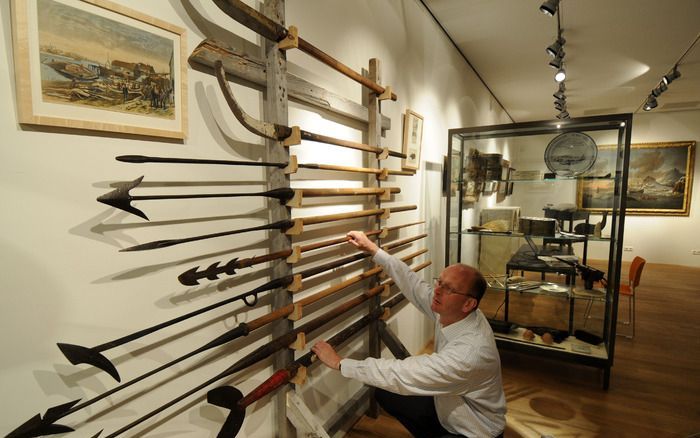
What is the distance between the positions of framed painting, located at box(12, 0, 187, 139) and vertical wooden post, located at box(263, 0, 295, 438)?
1.23 ft

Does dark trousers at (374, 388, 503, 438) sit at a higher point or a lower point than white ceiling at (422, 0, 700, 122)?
lower

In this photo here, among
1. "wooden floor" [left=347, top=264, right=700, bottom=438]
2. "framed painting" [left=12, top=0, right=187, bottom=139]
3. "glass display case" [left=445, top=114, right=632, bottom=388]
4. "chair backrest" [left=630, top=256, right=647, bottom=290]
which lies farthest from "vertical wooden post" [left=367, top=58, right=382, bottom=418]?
"chair backrest" [left=630, top=256, right=647, bottom=290]

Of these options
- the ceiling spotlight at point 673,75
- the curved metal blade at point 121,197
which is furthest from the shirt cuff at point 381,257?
the ceiling spotlight at point 673,75

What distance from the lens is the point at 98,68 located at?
981 millimetres

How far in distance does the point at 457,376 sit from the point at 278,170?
1122 millimetres

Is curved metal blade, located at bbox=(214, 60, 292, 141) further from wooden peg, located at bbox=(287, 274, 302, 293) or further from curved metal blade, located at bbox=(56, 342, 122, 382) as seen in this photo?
curved metal blade, located at bbox=(56, 342, 122, 382)

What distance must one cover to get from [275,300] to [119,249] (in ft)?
2.22

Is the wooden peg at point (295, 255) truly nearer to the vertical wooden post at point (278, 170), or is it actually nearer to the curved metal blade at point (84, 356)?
the vertical wooden post at point (278, 170)

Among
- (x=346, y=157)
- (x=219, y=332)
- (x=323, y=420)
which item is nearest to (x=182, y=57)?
(x=219, y=332)

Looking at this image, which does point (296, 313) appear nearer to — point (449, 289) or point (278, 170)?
point (278, 170)

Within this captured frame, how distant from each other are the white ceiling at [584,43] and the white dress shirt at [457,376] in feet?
9.36

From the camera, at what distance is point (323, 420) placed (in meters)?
2.06

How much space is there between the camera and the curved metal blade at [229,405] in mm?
1222

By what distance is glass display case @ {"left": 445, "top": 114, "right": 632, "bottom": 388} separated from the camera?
278 centimetres
